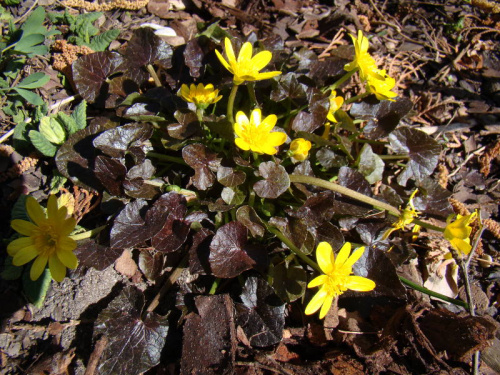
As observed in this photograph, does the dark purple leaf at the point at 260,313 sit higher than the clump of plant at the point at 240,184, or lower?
lower

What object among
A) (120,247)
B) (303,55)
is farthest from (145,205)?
(303,55)

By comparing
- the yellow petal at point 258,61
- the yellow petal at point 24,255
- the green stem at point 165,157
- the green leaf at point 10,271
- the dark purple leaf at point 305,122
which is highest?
the yellow petal at point 258,61

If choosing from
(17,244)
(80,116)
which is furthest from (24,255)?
(80,116)

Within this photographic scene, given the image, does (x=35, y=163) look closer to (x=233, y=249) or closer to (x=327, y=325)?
(x=233, y=249)

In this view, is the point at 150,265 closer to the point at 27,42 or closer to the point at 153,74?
the point at 153,74

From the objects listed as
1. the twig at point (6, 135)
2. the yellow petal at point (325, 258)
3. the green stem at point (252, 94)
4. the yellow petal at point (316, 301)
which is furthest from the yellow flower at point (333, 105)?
the twig at point (6, 135)

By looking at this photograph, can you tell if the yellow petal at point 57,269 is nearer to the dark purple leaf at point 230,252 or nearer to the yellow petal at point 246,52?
the dark purple leaf at point 230,252

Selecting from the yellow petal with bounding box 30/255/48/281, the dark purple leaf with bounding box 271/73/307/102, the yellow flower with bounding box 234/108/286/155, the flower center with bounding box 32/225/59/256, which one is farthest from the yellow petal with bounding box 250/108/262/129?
the yellow petal with bounding box 30/255/48/281
